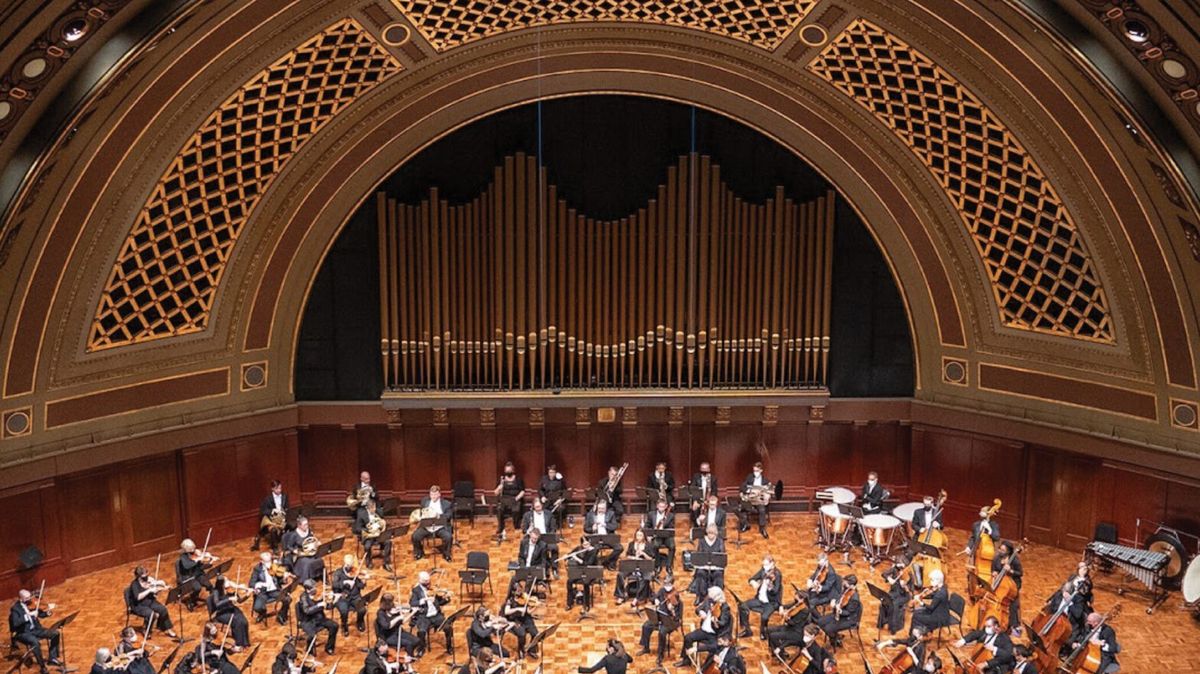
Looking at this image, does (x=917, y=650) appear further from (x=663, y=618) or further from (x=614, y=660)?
(x=614, y=660)

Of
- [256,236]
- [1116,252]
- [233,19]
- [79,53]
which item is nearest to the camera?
[79,53]

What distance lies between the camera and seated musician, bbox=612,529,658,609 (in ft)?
59.2

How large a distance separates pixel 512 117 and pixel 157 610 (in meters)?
9.16

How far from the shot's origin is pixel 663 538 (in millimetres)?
18781

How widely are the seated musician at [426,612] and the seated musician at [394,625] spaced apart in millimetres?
136

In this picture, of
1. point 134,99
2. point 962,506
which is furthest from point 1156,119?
point 134,99

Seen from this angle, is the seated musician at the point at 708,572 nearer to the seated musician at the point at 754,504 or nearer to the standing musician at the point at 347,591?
the seated musician at the point at 754,504

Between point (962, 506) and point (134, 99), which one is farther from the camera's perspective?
point (962, 506)

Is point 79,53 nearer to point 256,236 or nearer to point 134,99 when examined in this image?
point 134,99

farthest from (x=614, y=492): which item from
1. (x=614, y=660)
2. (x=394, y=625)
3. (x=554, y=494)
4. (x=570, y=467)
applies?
(x=614, y=660)

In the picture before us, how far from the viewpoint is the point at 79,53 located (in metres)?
12.9

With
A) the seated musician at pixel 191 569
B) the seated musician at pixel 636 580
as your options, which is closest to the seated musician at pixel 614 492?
the seated musician at pixel 636 580

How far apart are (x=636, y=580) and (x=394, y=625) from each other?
148 inches

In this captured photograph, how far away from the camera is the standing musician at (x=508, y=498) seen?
2066 centimetres
